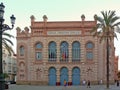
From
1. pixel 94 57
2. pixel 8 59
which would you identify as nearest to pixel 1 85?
pixel 94 57

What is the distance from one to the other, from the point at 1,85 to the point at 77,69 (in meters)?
62.1

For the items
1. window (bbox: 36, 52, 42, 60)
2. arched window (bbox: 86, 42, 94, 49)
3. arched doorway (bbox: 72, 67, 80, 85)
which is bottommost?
arched doorway (bbox: 72, 67, 80, 85)

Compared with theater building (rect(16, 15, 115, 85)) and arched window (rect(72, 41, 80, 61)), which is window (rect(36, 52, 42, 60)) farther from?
arched window (rect(72, 41, 80, 61))

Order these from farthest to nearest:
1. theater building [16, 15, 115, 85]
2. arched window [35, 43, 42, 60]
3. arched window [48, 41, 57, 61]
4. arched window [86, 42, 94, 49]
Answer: arched window [35, 43, 42, 60], arched window [48, 41, 57, 61], arched window [86, 42, 94, 49], theater building [16, 15, 115, 85]

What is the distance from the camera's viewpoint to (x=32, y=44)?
287 feet

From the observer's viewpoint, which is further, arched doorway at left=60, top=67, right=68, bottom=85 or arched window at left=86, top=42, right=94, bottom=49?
arched doorway at left=60, top=67, right=68, bottom=85

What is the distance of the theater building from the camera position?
3360 inches

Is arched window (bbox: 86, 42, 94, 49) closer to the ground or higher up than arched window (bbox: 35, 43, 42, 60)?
higher up

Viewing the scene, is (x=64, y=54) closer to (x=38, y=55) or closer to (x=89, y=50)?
(x=89, y=50)

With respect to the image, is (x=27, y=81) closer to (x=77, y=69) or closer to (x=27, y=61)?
(x=27, y=61)

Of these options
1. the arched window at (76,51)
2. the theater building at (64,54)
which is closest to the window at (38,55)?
the theater building at (64,54)

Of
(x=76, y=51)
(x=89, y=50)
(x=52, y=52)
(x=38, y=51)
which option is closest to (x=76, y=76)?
(x=76, y=51)

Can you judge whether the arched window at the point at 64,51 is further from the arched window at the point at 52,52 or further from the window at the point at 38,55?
the window at the point at 38,55

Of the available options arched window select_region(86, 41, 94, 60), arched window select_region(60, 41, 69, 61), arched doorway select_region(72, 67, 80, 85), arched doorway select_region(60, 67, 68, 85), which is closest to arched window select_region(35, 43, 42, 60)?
arched window select_region(60, 41, 69, 61)
